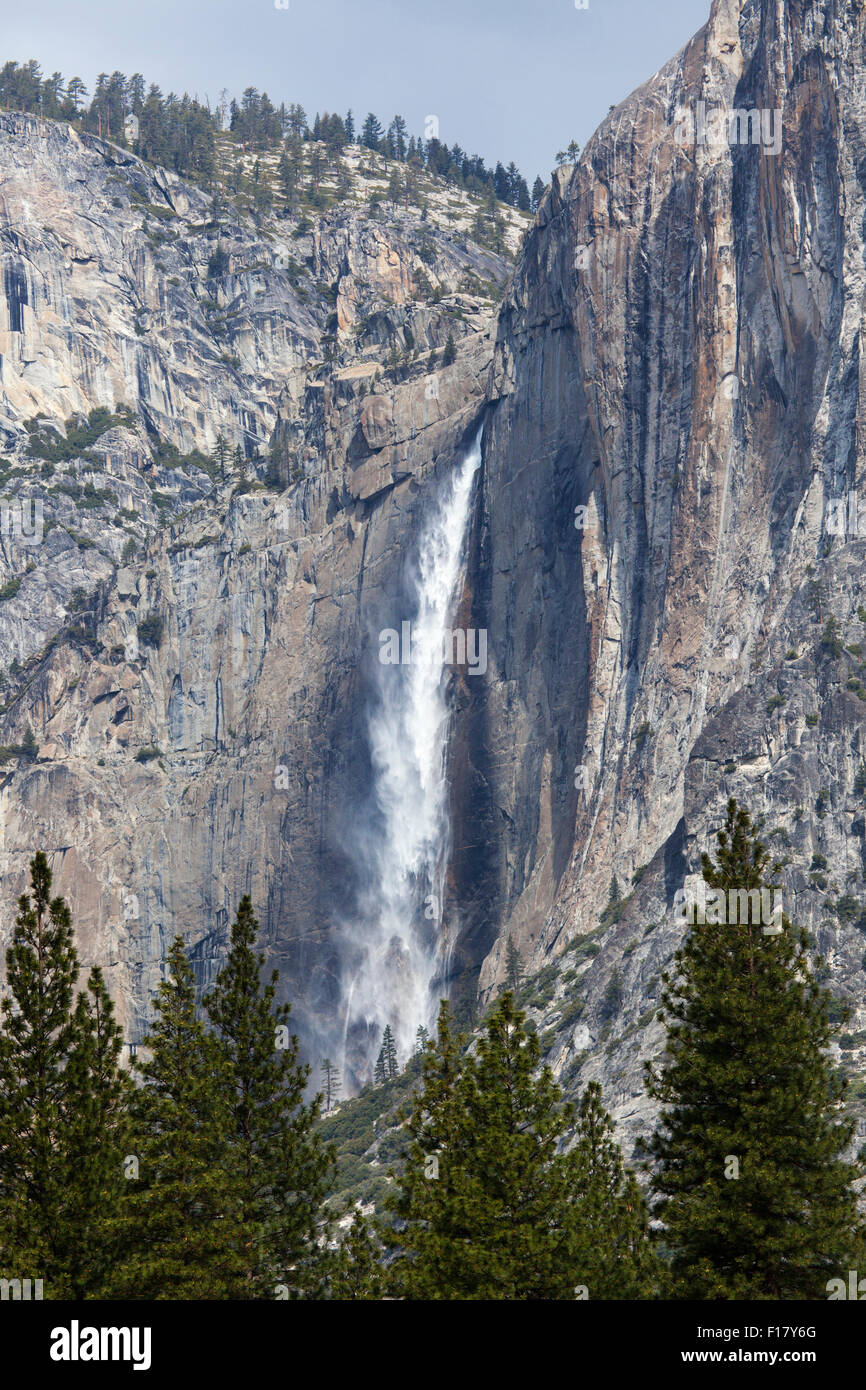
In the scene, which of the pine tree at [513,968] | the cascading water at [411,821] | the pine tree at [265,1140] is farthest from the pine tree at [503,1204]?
the cascading water at [411,821]

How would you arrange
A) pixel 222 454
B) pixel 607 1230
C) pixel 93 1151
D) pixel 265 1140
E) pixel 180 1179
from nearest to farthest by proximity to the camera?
1. pixel 93 1151
2. pixel 607 1230
3. pixel 180 1179
4. pixel 265 1140
5. pixel 222 454

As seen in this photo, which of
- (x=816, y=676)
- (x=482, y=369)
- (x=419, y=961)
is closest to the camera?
(x=816, y=676)

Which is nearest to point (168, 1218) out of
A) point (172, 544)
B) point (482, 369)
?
point (482, 369)

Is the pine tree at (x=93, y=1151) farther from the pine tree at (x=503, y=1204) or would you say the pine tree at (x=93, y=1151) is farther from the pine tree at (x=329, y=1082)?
the pine tree at (x=329, y=1082)

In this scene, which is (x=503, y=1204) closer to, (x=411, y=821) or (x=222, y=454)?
(x=411, y=821)

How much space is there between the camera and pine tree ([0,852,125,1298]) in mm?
32562

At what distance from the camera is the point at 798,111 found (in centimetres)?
9631

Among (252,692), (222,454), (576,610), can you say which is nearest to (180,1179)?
(576,610)

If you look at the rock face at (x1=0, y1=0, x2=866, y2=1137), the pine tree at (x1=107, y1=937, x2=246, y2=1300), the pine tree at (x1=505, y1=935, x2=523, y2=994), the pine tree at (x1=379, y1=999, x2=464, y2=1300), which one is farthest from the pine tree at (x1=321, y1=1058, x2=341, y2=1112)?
the pine tree at (x1=107, y1=937, x2=246, y2=1300)

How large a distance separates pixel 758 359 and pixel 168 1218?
73864 millimetres

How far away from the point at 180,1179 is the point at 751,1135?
11886 millimetres

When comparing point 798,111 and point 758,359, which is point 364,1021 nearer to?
point 758,359

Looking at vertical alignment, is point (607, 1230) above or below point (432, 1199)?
below

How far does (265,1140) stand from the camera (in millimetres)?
39656
